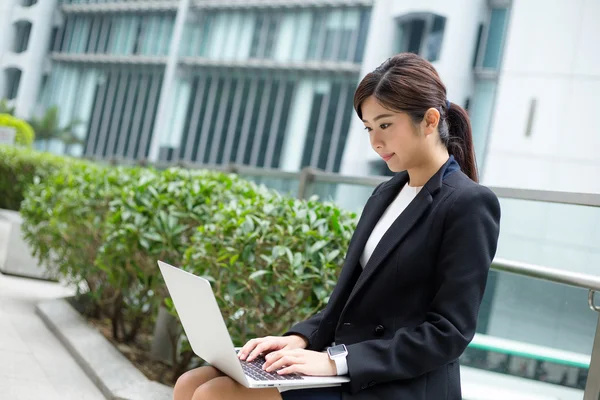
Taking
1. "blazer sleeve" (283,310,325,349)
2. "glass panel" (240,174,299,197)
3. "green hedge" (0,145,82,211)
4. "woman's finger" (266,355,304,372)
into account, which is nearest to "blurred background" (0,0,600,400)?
"green hedge" (0,145,82,211)

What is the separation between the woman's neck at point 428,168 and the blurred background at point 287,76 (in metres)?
11.7

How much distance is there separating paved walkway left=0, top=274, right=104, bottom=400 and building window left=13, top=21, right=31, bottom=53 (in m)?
36.7

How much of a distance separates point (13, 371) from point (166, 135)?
2964cm

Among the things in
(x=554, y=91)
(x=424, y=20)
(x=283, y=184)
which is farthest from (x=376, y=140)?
(x=424, y=20)

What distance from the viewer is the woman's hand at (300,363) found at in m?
1.79

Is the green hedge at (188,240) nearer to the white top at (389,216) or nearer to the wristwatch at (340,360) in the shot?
the white top at (389,216)

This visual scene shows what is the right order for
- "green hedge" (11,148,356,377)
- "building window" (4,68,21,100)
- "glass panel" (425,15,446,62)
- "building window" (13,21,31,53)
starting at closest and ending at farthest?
"green hedge" (11,148,356,377), "glass panel" (425,15,446,62), "building window" (13,21,31,53), "building window" (4,68,21,100)

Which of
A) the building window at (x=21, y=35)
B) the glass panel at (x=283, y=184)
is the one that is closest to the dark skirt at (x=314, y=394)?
the glass panel at (x=283, y=184)

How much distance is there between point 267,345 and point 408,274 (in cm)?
44

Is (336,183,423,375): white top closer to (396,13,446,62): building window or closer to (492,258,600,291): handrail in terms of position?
(492,258,600,291): handrail

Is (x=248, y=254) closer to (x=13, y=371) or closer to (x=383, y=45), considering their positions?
(x=13, y=371)

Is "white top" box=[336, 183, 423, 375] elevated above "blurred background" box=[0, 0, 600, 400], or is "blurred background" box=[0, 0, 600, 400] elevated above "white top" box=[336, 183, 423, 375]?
"blurred background" box=[0, 0, 600, 400]

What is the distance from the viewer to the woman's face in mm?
1941

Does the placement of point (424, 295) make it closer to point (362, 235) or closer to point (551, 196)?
point (362, 235)
